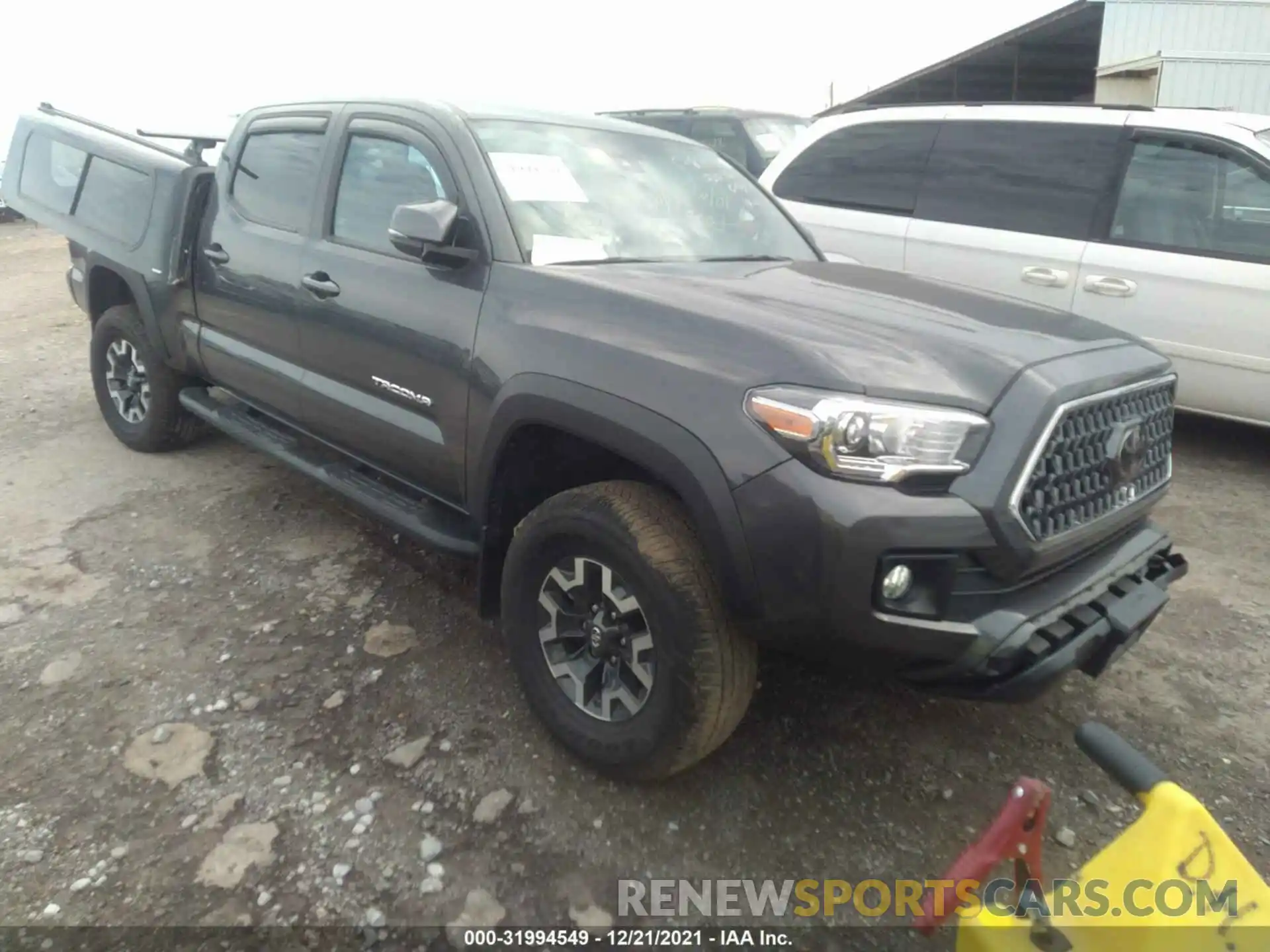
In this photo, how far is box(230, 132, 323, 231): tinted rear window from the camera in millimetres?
3725

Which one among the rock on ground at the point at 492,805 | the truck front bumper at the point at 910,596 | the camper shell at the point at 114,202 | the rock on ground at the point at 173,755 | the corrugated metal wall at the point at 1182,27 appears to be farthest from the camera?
the corrugated metal wall at the point at 1182,27

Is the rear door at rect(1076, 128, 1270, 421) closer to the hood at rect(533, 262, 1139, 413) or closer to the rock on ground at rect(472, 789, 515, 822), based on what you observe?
the hood at rect(533, 262, 1139, 413)

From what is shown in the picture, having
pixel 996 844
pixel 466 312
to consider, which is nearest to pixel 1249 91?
pixel 466 312

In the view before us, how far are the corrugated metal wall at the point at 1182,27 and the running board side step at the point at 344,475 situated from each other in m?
13.1

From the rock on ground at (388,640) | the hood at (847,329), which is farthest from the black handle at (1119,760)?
the rock on ground at (388,640)

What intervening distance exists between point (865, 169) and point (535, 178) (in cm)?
369

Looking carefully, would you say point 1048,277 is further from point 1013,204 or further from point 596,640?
point 596,640

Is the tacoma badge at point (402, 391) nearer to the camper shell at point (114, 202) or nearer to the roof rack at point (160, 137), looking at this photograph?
the camper shell at point (114, 202)

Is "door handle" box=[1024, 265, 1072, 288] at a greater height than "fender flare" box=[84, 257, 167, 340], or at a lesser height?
greater

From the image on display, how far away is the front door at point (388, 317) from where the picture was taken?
115 inches

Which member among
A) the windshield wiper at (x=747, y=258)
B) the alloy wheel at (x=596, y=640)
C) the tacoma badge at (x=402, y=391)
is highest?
the windshield wiper at (x=747, y=258)

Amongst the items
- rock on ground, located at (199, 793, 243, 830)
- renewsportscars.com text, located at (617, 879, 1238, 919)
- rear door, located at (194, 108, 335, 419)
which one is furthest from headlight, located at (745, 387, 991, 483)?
rear door, located at (194, 108, 335, 419)

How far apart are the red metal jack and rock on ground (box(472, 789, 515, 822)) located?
4.42 feet

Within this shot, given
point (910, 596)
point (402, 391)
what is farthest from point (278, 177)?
point (910, 596)
